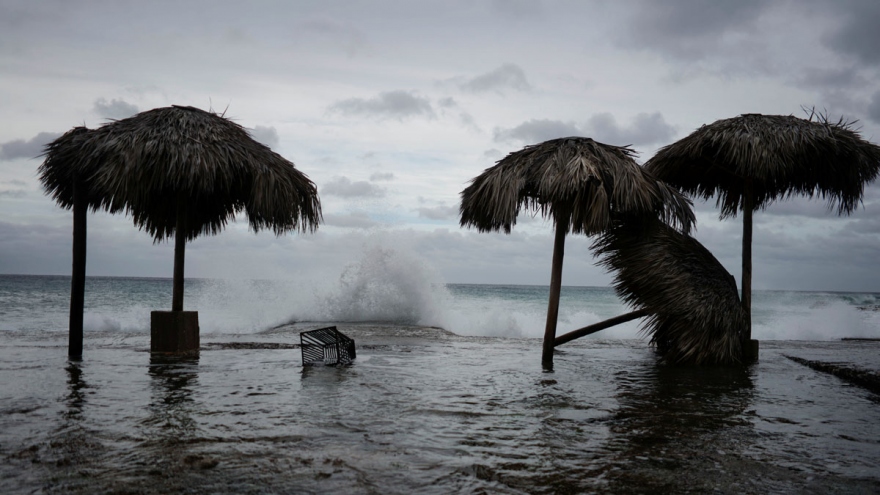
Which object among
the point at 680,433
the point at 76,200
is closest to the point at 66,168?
the point at 76,200

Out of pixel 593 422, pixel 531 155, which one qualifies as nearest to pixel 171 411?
pixel 593 422

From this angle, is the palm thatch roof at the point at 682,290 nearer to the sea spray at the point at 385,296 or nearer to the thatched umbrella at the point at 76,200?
the thatched umbrella at the point at 76,200

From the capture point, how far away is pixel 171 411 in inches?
227

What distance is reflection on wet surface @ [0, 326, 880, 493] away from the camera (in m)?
3.94

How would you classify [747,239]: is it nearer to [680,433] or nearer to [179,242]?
[680,433]

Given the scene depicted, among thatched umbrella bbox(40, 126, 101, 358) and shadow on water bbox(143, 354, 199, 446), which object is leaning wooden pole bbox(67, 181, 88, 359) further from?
shadow on water bbox(143, 354, 199, 446)

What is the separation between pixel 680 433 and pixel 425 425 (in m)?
2.18

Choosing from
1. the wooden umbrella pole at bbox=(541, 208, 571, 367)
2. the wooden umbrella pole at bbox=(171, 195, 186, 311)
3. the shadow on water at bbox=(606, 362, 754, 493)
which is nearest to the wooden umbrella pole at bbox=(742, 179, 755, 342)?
the shadow on water at bbox=(606, 362, 754, 493)

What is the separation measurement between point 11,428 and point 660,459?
16.7ft

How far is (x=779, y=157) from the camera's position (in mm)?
9703

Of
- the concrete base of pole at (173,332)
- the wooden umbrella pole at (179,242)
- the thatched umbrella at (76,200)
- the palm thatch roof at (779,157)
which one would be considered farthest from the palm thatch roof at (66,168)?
the palm thatch roof at (779,157)

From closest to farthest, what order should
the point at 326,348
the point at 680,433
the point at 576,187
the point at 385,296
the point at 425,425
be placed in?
the point at 680,433 → the point at 425,425 → the point at 576,187 → the point at 326,348 → the point at 385,296

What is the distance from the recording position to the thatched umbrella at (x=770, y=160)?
9.73 meters

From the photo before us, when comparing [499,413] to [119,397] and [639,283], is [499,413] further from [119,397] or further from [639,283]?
[639,283]
